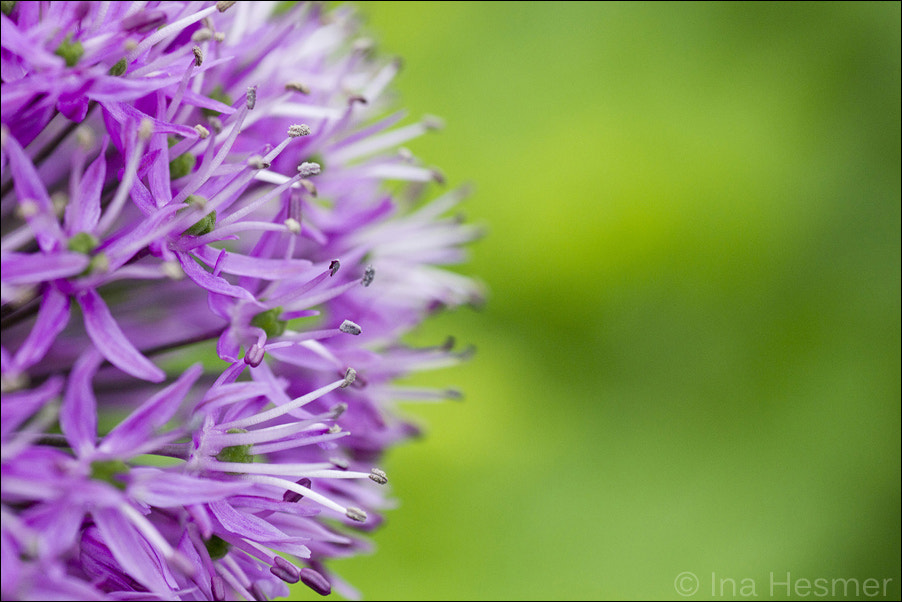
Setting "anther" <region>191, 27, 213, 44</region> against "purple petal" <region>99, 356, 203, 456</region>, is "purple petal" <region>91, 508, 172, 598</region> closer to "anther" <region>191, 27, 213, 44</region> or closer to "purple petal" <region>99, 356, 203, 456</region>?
"purple petal" <region>99, 356, 203, 456</region>

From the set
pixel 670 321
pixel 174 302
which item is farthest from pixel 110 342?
pixel 670 321

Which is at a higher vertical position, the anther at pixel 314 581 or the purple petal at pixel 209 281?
the purple petal at pixel 209 281

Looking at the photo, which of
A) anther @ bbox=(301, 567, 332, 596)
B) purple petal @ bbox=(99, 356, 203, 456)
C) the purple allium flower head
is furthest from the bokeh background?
purple petal @ bbox=(99, 356, 203, 456)

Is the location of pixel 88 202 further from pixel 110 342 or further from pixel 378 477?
pixel 378 477

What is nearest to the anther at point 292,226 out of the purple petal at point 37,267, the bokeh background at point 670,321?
the purple petal at point 37,267

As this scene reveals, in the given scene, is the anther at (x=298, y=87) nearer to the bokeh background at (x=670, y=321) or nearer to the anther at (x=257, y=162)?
the anther at (x=257, y=162)

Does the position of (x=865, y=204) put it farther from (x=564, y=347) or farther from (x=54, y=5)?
(x=54, y=5)

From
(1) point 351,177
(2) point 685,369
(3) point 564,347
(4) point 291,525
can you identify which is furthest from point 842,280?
(4) point 291,525
